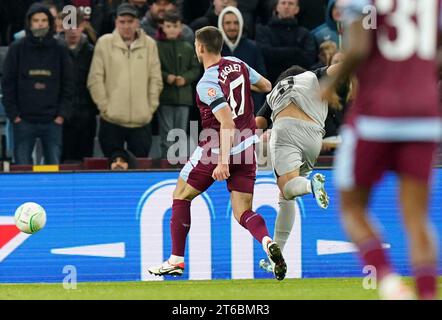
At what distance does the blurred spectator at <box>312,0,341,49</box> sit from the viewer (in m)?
15.0

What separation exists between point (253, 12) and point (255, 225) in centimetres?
557

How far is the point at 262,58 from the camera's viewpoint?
569 inches

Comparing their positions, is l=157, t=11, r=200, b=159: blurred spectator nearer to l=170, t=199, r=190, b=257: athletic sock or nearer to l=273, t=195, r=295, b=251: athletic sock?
l=273, t=195, r=295, b=251: athletic sock

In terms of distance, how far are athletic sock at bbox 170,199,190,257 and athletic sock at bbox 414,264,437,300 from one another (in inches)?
180

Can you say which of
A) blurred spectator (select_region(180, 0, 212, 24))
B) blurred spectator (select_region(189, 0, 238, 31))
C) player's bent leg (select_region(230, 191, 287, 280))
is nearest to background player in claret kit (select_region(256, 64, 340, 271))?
player's bent leg (select_region(230, 191, 287, 280))

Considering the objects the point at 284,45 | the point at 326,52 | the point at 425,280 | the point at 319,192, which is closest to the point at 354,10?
the point at 425,280

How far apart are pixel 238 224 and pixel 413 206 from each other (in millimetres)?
5431

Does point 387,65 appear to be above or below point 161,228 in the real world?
above

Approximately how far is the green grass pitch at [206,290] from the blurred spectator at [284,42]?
154 inches

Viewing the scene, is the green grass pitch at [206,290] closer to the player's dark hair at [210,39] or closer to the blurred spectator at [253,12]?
the player's dark hair at [210,39]

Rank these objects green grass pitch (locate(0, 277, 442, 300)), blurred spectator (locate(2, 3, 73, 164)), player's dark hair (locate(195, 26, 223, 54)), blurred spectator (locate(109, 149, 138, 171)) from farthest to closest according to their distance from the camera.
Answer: blurred spectator (locate(2, 3, 73, 164))
blurred spectator (locate(109, 149, 138, 171))
player's dark hair (locate(195, 26, 223, 54))
green grass pitch (locate(0, 277, 442, 300))

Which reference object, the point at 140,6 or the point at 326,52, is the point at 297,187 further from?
the point at 140,6

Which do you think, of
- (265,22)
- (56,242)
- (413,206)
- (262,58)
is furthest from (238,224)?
(413,206)
